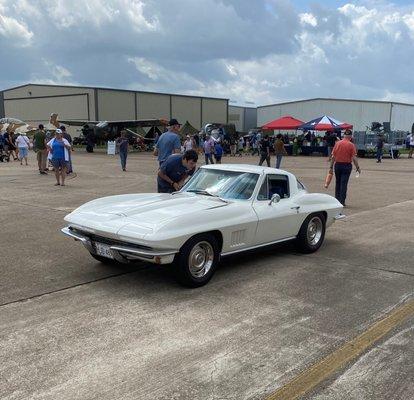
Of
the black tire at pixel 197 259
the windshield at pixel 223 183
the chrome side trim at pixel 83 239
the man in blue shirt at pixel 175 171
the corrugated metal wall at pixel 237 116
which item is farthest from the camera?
the corrugated metal wall at pixel 237 116

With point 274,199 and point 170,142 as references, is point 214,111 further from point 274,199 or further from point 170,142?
point 274,199

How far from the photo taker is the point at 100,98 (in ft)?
198

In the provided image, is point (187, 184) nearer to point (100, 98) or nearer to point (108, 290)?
point (108, 290)

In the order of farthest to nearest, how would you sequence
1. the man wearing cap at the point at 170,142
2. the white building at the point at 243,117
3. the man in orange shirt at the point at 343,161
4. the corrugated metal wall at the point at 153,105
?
the white building at the point at 243,117 → the corrugated metal wall at the point at 153,105 → the man in orange shirt at the point at 343,161 → the man wearing cap at the point at 170,142

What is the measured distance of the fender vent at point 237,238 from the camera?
553 centimetres

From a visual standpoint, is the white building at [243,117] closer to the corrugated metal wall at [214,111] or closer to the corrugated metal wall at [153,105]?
the corrugated metal wall at [214,111]

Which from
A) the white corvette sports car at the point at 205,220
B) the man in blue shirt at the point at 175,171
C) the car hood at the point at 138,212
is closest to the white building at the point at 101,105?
the man in blue shirt at the point at 175,171

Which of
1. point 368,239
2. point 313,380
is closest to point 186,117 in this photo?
point 368,239

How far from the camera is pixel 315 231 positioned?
7070 mm

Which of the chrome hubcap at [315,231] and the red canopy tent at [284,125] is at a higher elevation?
the red canopy tent at [284,125]

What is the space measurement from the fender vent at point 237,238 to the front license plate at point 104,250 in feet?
4.54

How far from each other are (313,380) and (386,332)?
3.92 ft

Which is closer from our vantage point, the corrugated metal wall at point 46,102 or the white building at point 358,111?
the white building at point 358,111

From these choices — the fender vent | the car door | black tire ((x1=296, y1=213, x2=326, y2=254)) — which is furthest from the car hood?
black tire ((x1=296, y1=213, x2=326, y2=254))
